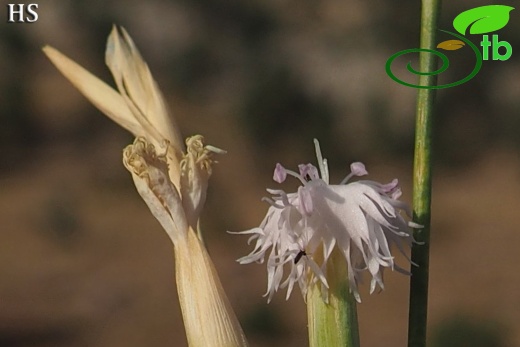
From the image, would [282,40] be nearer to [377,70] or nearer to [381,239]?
[377,70]

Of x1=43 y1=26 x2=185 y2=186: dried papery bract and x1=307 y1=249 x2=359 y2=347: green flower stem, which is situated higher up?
x1=43 y1=26 x2=185 y2=186: dried papery bract

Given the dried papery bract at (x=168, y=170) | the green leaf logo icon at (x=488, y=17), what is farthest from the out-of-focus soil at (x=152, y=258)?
the dried papery bract at (x=168, y=170)

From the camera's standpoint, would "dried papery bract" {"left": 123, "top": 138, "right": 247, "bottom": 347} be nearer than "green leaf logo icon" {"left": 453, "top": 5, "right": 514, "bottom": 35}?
Yes

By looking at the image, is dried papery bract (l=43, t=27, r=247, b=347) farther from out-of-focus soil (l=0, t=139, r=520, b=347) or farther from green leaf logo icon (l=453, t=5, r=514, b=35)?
out-of-focus soil (l=0, t=139, r=520, b=347)

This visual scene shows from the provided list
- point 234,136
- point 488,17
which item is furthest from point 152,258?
point 488,17

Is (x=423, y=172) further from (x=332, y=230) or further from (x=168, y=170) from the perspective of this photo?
(x=168, y=170)

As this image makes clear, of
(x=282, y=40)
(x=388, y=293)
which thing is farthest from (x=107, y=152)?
(x=388, y=293)

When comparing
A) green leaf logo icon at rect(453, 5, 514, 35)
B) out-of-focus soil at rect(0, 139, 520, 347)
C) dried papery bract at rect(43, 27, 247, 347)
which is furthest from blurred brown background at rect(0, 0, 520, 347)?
dried papery bract at rect(43, 27, 247, 347)

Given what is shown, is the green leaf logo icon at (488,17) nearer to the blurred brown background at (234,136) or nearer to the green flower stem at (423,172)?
the green flower stem at (423,172)

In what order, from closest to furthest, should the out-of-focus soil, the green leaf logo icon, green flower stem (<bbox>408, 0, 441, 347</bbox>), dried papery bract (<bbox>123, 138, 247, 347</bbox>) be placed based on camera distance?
green flower stem (<bbox>408, 0, 441, 347</bbox>) < dried papery bract (<bbox>123, 138, 247, 347</bbox>) < the green leaf logo icon < the out-of-focus soil
